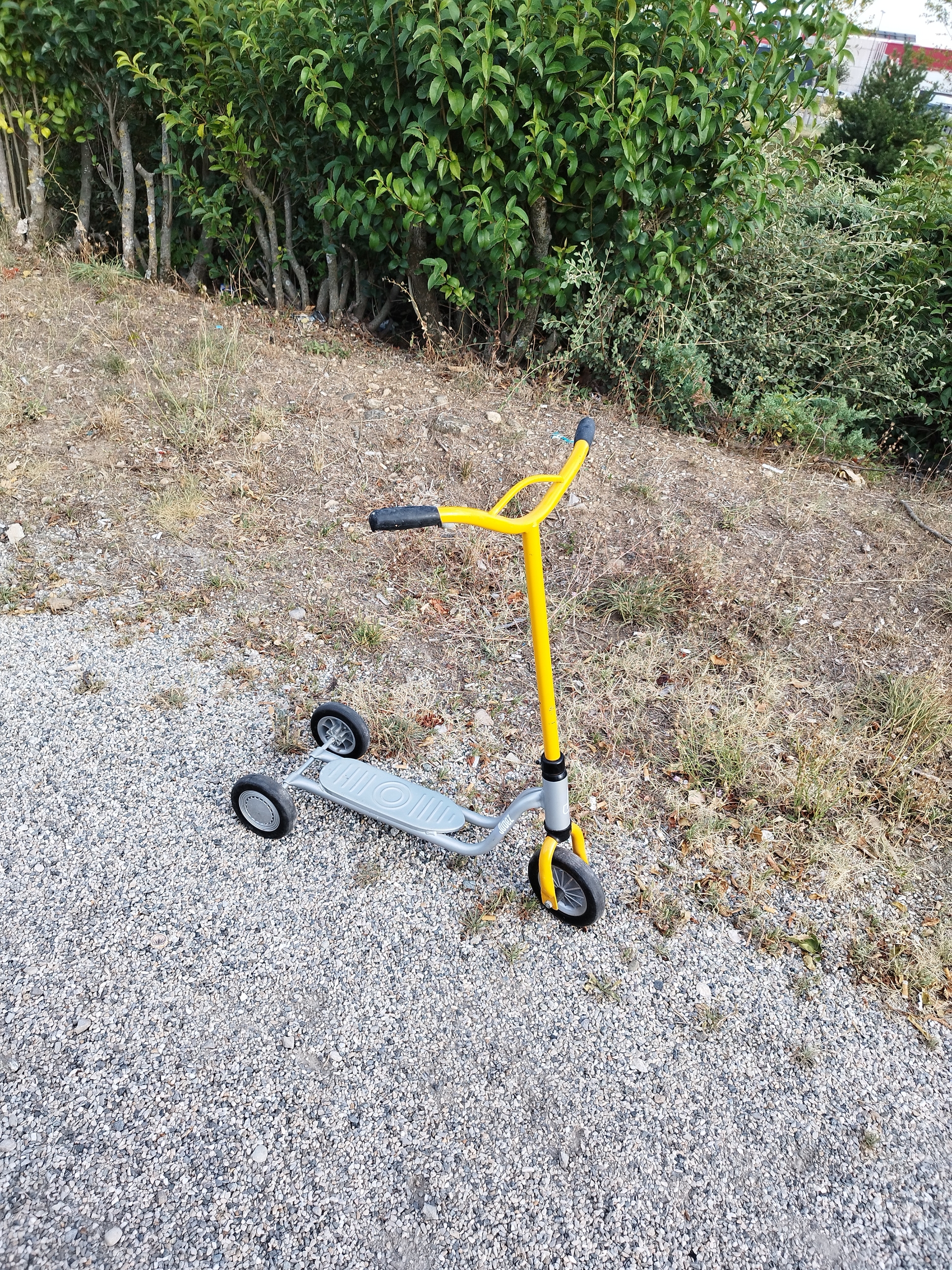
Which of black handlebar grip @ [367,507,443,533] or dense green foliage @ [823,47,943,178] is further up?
dense green foliage @ [823,47,943,178]

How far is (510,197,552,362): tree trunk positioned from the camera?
5.14 meters

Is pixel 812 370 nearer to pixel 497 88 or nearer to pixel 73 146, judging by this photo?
pixel 497 88

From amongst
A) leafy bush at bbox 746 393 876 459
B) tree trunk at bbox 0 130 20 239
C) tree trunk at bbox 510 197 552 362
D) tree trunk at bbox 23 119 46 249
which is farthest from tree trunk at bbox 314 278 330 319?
leafy bush at bbox 746 393 876 459

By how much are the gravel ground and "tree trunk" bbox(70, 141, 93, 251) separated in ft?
19.9

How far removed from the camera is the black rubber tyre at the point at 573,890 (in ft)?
8.34

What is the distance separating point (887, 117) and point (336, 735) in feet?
31.2

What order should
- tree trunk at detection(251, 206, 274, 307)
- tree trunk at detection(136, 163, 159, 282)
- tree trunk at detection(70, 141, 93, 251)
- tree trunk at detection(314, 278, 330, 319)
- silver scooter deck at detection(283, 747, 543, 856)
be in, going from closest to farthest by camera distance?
1. silver scooter deck at detection(283, 747, 543, 856)
2. tree trunk at detection(251, 206, 274, 307)
3. tree trunk at detection(314, 278, 330, 319)
4. tree trunk at detection(136, 163, 159, 282)
5. tree trunk at detection(70, 141, 93, 251)

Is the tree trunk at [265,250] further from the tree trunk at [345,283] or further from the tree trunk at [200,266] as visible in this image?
the tree trunk at [345,283]

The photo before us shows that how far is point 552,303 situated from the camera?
568cm

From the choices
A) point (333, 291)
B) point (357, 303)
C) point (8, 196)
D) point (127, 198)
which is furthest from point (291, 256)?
point (8, 196)

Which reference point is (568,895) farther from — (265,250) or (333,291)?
(265,250)

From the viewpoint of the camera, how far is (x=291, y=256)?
6.29 m

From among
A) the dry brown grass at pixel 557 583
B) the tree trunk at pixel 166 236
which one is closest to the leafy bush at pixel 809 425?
the dry brown grass at pixel 557 583

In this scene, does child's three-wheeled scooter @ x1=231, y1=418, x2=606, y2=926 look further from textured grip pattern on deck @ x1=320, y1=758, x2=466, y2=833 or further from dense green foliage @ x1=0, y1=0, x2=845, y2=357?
dense green foliage @ x1=0, y1=0, x2=845, y2=357
